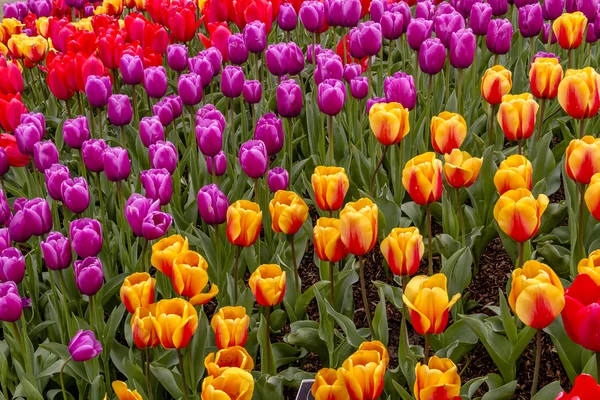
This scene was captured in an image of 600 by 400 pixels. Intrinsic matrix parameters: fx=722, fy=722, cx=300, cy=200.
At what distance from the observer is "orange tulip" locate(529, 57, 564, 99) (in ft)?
9.07

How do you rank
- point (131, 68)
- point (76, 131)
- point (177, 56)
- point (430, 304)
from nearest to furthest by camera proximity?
1. point (430, 304)
2. point (76, 131)
3. point (131, 68)
4. point (177, 56)

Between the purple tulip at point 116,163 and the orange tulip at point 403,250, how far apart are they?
1.15 meters

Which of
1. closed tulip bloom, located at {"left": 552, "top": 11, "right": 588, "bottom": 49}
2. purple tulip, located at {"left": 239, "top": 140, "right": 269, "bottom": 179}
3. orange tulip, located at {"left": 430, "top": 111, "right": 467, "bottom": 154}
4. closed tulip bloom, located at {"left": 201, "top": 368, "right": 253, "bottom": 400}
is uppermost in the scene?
closed tulip bloom, located at {"left": 552, "top": 11, "right": 588, "bottom": 49}

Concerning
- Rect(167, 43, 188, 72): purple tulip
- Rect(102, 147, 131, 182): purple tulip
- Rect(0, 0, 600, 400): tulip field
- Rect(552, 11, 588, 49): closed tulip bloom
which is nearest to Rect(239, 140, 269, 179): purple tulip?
Rect(0, 0, 600, 400): tulip field

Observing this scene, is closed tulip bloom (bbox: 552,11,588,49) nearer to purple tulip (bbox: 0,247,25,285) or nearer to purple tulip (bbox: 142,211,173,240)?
purple tulip (bbox: 142,211,173,240)

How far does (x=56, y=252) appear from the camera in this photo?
7.30 ft

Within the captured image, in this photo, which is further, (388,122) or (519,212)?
(388,122)

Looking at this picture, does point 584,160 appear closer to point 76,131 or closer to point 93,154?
point 93,154

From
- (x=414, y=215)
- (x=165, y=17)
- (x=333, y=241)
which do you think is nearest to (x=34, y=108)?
(x=165, y=17)

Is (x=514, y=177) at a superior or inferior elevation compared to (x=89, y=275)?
superior

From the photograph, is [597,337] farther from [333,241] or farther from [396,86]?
[396,86]

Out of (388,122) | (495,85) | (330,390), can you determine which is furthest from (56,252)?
(495,85)

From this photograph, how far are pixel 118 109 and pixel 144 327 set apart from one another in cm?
153

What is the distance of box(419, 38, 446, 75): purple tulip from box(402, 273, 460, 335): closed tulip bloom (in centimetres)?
161
